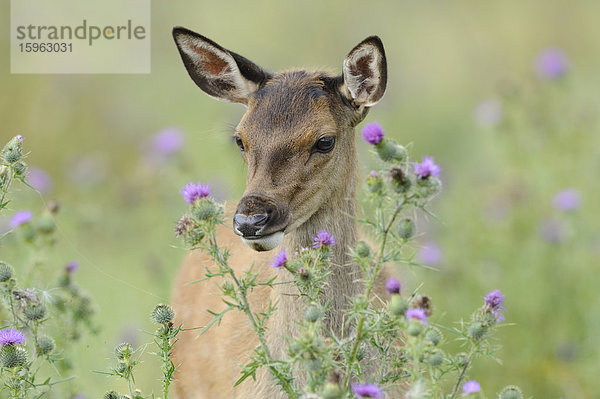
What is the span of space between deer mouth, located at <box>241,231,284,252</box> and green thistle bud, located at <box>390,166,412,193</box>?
0.89m

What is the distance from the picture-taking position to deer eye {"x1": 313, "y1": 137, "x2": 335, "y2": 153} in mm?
4398

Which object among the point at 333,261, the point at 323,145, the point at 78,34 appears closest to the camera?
the point at 323,145

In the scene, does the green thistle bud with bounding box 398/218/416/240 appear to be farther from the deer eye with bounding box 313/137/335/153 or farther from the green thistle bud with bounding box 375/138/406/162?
the deer eye with bounding box 313/137/335/153

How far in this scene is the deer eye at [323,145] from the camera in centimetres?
440

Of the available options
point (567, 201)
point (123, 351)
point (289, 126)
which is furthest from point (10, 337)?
point (567, 201)

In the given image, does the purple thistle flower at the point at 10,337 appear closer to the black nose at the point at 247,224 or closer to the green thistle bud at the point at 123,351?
the green thistle bud at the point at 123,351

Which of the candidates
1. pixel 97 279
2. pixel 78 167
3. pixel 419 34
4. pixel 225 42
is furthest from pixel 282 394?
pixel 419 34

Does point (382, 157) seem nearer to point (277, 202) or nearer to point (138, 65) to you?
point (277, 202)

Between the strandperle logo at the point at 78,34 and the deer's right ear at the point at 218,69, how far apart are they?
18.3 ft

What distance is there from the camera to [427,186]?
3244 mm

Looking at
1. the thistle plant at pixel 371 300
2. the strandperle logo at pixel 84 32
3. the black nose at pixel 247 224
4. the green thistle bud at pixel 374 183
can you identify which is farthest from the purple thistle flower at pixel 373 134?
the strandperle logo at pixel 84 32

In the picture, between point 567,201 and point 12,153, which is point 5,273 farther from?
point 567,201

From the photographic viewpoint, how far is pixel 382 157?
10.9 ft

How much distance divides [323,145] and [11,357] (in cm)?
181
